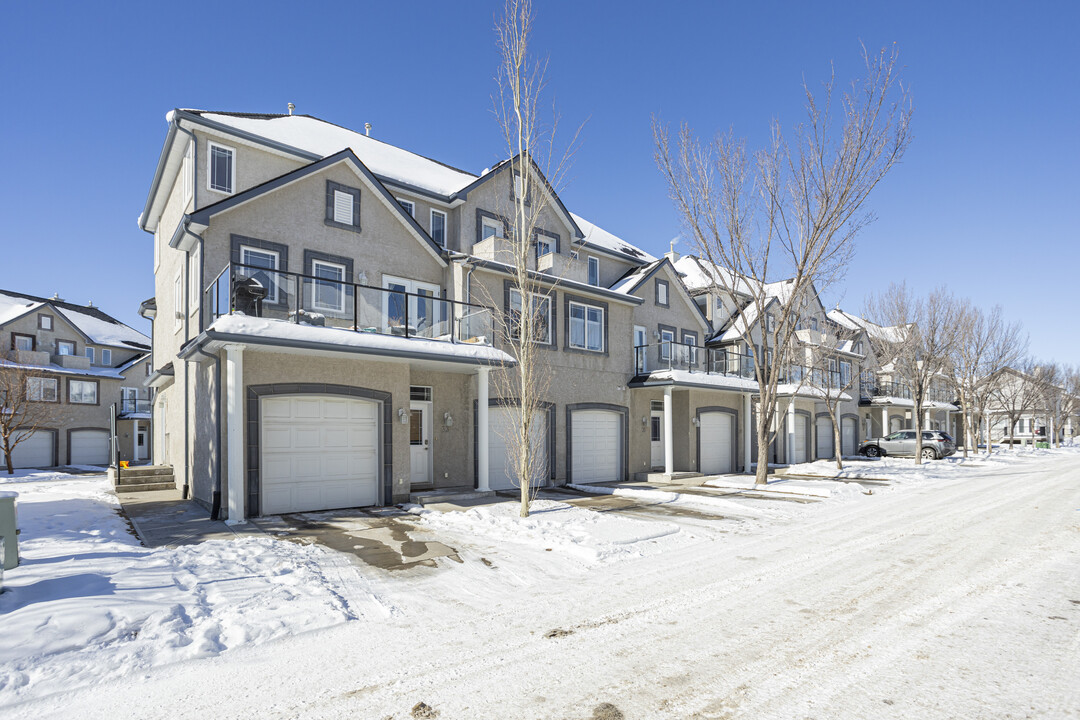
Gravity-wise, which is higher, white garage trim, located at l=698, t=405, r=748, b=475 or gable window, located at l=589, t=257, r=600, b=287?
gable window, located at l=589, t=257, r=600, b=287

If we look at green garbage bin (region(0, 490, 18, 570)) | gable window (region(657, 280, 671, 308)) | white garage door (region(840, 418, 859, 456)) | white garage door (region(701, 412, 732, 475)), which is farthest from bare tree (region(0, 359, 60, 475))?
white garage door (region(840, 418, 859, 456))

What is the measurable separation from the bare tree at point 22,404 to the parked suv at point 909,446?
135 ft

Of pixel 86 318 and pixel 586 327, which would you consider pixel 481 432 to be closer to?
pixel 586 327

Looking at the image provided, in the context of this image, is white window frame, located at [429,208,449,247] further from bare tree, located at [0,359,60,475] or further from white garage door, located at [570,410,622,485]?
bare tree, located at [0,359,60,475]

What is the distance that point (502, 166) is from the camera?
1811 cm

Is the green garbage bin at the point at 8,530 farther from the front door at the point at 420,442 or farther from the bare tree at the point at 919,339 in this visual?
the bare tree at the point at 919,339

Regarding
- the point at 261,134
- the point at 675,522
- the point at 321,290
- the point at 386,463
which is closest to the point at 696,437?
the point at 675,522

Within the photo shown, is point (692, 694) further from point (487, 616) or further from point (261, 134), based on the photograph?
point (261, 134)

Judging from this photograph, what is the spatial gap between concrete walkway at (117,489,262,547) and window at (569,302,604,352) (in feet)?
34.4

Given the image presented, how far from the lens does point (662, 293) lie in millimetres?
22203

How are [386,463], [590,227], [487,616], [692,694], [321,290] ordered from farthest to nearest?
[590,227], [386,463], [321,290], [487,616], [692,694]

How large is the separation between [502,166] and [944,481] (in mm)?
17240

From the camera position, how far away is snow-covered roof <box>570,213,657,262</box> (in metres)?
22.0

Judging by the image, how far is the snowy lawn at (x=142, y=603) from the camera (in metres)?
4.23
